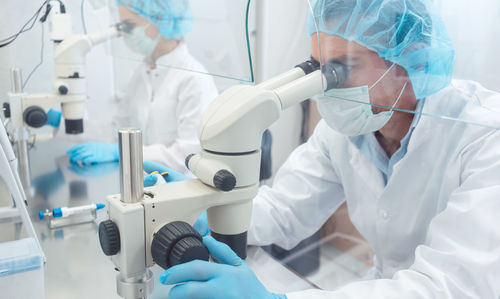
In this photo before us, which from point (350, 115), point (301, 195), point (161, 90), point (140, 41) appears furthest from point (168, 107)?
point (350, 115)

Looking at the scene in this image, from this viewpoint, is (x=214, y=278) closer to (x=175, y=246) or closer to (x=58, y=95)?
(x=175, y=246)

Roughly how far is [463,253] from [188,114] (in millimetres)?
1170

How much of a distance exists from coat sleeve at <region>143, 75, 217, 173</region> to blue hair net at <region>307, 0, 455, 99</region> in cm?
95

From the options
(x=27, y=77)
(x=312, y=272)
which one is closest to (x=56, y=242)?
(x=27, y=77)

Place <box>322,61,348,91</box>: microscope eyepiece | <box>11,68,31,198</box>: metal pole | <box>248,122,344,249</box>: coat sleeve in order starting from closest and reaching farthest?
<box>322,61,348,91</box>: microscope eyepiece, <box>248,122,344,249</box>: coat sleeve, <box>11,68,31,198</box>: metal pole

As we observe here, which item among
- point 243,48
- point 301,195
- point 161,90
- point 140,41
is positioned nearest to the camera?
point 243,48

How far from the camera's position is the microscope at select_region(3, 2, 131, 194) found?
120 centimetres

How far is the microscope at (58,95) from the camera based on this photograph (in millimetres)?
1199

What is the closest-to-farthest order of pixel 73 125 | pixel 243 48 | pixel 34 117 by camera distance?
pixel 243 48 < pixel 34 117 < pixel 73 125

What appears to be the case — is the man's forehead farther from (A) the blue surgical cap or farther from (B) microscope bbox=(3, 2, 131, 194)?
(B) microscope bbox=(3, 2, 131, 194)

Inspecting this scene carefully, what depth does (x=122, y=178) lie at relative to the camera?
1.65 ft

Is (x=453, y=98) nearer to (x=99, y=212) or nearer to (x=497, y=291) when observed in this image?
(x=497, y=291)

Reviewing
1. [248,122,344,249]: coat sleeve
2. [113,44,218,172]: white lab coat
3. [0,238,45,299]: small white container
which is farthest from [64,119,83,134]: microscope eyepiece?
[0,238,45,299]: small white container

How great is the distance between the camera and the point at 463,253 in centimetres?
66
